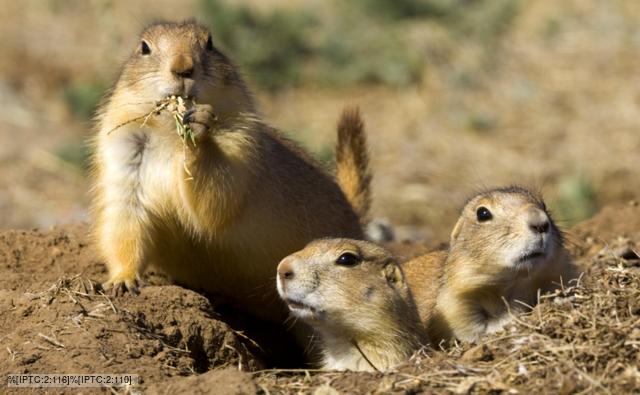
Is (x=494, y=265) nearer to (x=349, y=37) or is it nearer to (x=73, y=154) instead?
(x=73, y=154)

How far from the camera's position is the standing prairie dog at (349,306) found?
6.11m

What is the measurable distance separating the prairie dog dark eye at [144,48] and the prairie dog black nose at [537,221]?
252 cm

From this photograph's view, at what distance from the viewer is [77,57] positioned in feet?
52.7

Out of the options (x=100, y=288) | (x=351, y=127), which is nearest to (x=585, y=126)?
(x=351, y=127)

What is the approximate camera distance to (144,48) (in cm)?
685

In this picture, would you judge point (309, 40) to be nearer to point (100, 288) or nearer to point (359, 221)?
point (359, 221)

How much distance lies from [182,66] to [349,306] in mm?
1676

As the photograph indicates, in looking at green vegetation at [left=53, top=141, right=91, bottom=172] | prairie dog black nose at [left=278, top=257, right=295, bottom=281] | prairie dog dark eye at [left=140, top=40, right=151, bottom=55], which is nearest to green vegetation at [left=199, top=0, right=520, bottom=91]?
green vegetation at [left=53, top=141, right=91, bottom=172]

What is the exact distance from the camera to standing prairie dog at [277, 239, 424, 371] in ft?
20.0

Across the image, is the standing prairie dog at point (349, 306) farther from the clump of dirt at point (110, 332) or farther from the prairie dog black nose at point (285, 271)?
the clump of dirt at point (110, 332)

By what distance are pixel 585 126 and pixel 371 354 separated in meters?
8.30

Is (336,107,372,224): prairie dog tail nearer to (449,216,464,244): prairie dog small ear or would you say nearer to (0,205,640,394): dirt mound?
(449,216,464,244): prairie dog small ear

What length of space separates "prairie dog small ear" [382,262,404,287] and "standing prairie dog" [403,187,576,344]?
0.35m

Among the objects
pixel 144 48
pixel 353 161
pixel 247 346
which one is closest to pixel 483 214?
pixel 247 346
